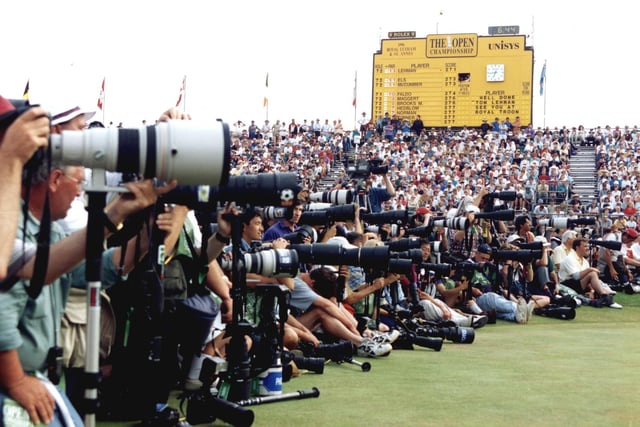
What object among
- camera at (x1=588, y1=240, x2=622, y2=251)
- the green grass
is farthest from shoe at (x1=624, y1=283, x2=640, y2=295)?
the green grass

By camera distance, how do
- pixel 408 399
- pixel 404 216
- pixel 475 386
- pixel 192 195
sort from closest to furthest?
pixel 192 195, pixel 408 399, pixel 475 386, pixel 404 216

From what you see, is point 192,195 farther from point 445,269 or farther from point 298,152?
point 298,152

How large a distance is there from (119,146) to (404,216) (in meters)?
7.06

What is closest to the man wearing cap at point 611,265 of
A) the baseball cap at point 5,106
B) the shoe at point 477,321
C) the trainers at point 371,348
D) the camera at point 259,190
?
the shoe at point 477,321

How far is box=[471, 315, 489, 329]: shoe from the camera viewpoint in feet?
39.3

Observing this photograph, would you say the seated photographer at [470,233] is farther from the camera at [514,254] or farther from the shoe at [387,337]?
the shoe at [387,337]

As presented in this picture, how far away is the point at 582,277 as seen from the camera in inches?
621

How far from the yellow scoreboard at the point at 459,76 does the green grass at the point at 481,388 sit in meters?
21.4

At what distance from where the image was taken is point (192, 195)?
3.57 m

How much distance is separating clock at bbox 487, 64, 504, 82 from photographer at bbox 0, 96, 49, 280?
96.7ft

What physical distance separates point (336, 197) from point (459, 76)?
23.1 m

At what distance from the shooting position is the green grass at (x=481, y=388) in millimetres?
5586

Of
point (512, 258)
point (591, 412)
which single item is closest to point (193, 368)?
point (591, 412)

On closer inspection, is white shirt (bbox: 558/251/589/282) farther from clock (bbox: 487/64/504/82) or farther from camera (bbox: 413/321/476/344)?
clock (bbox: 487/64/504/82)
